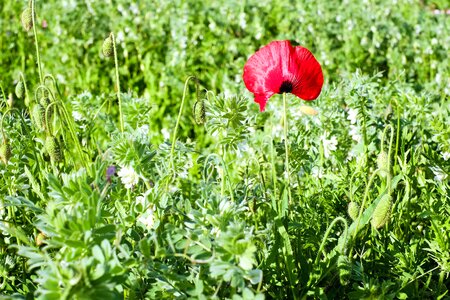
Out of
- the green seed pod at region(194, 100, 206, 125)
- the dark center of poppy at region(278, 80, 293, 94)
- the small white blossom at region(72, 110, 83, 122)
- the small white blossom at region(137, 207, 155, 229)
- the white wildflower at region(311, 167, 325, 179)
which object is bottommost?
the white wildflower at region(311, 167, 325, 179)

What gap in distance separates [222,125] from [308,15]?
8.54 feet

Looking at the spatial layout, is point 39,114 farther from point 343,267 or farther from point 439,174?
point 439,174

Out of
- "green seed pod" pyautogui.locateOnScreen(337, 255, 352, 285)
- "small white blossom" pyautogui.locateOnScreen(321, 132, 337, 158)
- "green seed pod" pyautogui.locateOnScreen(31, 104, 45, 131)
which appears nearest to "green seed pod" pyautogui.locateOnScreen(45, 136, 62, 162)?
"green seed pod" pyautogui.locateOnScreen(31, 104, 45, 131)

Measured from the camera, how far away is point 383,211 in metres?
1.45

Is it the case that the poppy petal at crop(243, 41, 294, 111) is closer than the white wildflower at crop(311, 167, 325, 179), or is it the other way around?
the poppy petal at crop(243, 41, 294, 111)

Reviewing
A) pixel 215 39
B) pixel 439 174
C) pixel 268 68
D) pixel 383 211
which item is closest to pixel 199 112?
pixel 268 68

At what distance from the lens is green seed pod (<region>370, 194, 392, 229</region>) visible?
1.44 metres

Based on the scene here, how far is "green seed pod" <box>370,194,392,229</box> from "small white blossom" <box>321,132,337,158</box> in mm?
789

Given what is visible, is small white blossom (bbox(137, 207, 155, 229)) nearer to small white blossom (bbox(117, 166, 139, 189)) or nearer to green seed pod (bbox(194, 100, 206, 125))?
small white blossom (bbox(117, 166, 139, 189))

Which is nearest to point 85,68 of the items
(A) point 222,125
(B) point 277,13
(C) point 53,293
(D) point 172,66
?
(D) point 172,66

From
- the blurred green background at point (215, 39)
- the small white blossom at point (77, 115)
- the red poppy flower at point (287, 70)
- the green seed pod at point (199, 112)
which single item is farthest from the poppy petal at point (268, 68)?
the blurred green background at point (215, 39)

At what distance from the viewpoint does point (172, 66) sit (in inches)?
157

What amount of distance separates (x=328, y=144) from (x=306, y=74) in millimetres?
629

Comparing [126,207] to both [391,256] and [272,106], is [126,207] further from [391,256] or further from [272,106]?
[272,106]
